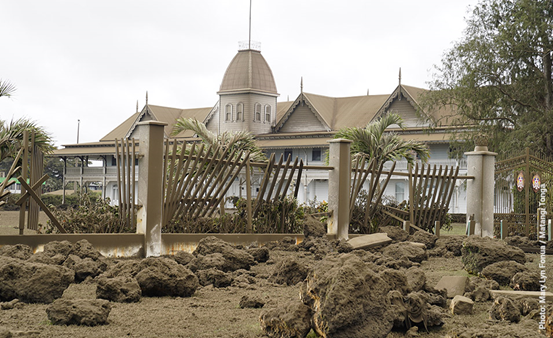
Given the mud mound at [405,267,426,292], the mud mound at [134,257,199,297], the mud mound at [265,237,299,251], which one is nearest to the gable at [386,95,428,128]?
the mud mound at [265,237,299,251]

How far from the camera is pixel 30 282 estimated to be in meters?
6.14

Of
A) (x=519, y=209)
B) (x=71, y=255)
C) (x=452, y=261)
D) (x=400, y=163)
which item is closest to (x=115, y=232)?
(x=71, y=255)

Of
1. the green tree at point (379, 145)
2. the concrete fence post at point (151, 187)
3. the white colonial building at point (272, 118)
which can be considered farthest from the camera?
the white colonial building at point (272, 118)

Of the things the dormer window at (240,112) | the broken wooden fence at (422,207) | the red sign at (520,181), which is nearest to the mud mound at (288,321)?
the broken wooden fence at (422,207)

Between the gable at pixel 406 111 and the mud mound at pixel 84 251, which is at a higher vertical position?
the gable at pixel 406 111

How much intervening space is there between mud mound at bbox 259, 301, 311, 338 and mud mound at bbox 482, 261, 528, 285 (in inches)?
152

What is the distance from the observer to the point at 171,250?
10.1 m

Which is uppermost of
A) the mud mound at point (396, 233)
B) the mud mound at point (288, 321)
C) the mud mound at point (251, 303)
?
the mud mound at point (396, 233)

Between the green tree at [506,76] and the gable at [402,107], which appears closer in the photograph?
the green tree at [506,76]

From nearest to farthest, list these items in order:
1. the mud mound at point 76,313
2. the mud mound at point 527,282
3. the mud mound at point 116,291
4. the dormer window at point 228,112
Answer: the mud mound at point 76,313
the mud mound at point 116,291
the mud mound at point 527,282
the dormer window at point 228,112

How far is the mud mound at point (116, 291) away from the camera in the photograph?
626 cm

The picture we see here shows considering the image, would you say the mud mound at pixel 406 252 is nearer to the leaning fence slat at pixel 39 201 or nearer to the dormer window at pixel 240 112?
the leaning fence slat at pixel 39 201

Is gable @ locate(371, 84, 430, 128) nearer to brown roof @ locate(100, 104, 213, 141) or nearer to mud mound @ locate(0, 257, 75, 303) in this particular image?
brown roof @ locate(100, 104, 213, 141)

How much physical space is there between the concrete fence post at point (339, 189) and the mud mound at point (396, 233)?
29.5 inches
